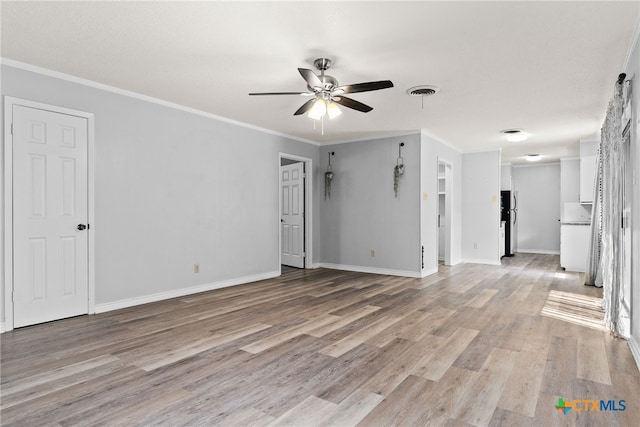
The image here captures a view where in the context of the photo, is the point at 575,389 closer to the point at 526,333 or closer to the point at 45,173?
the point at 526,333

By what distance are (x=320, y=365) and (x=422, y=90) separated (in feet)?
10.0

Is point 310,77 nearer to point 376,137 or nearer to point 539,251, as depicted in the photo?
point 376,137

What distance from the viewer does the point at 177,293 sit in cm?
491

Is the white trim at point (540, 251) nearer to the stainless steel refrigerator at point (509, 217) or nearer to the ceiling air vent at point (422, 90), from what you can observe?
the stainless steel refrigerator at point (509, 217)

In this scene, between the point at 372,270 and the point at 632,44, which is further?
the point at 372,270

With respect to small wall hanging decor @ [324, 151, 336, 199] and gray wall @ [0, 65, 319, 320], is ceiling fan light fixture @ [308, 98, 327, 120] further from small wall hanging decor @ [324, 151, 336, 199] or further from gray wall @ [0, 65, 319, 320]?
small wall hanging decor @ [324, 151, 336, 199]

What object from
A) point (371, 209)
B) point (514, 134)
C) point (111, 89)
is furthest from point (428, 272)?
point (111, 89)

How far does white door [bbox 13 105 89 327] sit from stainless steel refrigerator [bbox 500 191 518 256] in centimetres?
898

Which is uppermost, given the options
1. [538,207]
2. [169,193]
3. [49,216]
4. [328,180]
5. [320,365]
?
[328,180]

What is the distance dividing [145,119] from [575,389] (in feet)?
15.8

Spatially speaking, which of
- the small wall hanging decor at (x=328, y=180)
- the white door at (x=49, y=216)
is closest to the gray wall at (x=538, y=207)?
the small wall hanging decor at (x=328, y=180)

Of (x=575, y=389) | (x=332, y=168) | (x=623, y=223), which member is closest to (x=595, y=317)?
(x=623, y=223)

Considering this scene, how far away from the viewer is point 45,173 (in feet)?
12.2

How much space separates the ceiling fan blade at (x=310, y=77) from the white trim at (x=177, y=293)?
3138 mm
